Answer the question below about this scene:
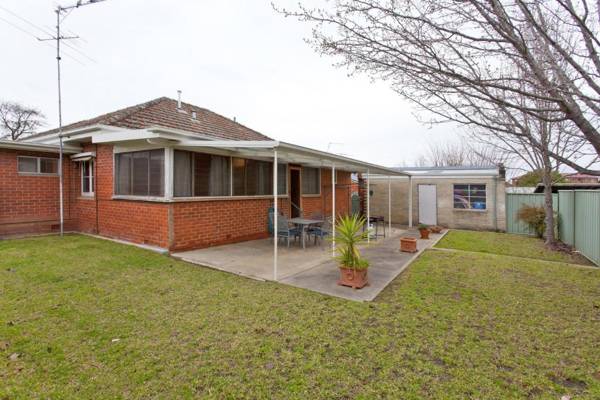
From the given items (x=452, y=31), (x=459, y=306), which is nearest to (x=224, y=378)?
(x=459, y=306)

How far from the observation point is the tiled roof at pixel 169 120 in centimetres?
896

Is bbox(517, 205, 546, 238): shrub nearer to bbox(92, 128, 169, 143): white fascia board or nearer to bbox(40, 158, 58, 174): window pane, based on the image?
bbox(92, 128, 169, 143): white fascia board

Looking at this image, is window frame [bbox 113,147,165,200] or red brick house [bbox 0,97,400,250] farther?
red brick house [bbox 0,97,400,250]

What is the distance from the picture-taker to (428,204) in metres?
15.0

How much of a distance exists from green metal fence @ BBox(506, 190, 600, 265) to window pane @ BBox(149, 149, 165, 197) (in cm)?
1074

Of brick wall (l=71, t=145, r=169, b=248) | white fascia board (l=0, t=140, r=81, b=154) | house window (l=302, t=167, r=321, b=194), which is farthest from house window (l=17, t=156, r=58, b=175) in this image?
house window (l=302, t=167, r=321, b=194)

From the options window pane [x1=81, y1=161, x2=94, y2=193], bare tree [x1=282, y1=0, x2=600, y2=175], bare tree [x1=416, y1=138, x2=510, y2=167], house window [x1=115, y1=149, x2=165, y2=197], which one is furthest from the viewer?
bare tree [x1=416, y1=138, x2=510, y2=167]

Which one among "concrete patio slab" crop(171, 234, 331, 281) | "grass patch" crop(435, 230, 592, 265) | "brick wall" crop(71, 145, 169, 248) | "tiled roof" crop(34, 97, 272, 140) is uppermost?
"tiled roof" crop(34, 97, 272, 140)

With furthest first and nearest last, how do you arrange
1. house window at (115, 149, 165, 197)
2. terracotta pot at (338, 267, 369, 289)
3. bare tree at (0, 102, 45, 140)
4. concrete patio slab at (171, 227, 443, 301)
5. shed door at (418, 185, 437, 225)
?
bare tree at (0, 102, 45, 140)
shed door at (418, 185, 437, 225)
house window at (115, 149, 165, 197)
concrete patio slab at (171, 227, 443, 301)
terracotta pot at (338, 267, 369, 289)

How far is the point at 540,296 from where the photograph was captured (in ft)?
15.9

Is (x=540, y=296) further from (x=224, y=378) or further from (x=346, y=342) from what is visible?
(x=224, y=378)

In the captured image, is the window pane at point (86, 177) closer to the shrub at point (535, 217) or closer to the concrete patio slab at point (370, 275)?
the concrete patio slab at point (370, 275)

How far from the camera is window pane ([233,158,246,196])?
9094mm

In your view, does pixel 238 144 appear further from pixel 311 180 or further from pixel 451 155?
Result: pixel 451 155
